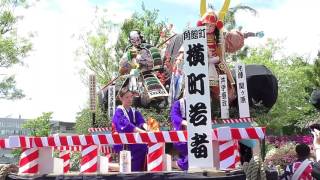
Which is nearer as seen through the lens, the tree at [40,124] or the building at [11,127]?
the tree at [40,124]

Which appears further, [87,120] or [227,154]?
[87,120]

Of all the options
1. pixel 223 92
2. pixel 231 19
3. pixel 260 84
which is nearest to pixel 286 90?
pixel 231 19

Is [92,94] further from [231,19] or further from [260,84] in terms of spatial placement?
[231,19]

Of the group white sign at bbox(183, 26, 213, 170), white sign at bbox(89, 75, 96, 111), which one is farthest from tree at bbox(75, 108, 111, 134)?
white sign at bbox(183, 26, 213, 170)

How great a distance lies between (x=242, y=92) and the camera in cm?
1112

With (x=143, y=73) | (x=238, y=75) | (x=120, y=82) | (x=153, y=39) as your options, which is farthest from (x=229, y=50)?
(x=153, y=39)

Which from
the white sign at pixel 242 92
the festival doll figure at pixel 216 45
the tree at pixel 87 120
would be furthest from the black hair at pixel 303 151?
the tree at pixel 87 120

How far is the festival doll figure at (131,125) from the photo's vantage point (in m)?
5.80

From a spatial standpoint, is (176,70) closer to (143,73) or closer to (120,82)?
(143,73)

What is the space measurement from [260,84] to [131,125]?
880 centimetres

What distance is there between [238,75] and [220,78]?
28.0 inches

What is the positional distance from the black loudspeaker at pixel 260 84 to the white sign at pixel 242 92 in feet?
7.92

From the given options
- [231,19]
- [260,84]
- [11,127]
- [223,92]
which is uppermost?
[231,19]

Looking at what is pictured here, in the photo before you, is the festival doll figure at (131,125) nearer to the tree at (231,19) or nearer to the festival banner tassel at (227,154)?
the festival banner tassel at (227,154)
